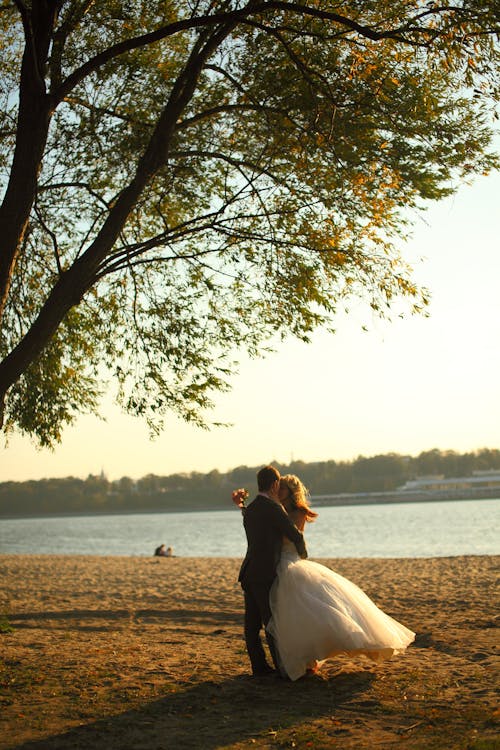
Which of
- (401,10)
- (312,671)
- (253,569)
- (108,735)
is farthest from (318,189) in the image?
(108,735)

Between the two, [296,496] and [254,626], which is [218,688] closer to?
[254,626]

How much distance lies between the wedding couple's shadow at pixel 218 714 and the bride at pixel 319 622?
0.89 ft

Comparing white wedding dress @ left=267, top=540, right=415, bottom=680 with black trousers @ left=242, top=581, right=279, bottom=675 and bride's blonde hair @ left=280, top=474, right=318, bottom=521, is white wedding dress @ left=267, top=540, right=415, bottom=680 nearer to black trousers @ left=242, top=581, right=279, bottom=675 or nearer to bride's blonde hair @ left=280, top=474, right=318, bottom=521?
black trousers @ left=242, top=581, right=279, bottom=675

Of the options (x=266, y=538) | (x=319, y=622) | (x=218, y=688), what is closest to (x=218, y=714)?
(x=218, y=688)

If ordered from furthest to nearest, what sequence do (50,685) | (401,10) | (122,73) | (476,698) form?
(122,73), (401,10), (50,685), (476,698)

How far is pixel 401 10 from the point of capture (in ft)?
30.7

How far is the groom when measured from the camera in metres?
7.39

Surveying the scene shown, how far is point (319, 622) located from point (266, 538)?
864mm

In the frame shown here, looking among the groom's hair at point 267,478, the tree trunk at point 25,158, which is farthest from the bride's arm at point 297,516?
the tree trunk at point 25,158

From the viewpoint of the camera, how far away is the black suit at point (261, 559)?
7.39 meters

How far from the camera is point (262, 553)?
7.42 m

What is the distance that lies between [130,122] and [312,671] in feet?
27.7

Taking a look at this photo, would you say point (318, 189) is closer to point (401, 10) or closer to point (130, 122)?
point (401, 10)

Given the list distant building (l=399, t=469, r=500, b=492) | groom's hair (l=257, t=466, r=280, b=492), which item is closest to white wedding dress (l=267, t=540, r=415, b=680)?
groom's hair (l=257, t=466, r=280, b=492)
